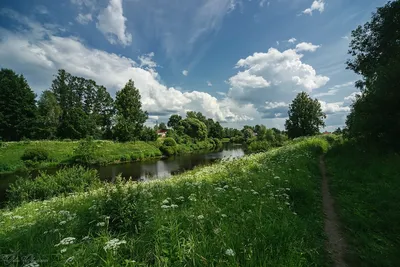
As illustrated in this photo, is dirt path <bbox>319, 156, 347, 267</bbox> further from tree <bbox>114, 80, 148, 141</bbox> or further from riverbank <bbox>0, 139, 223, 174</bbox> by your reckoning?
tree <bbox>114, 80, 148, 141</bbox>

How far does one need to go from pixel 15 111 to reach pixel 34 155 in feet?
81.7

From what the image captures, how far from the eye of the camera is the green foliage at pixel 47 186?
35.8 feet

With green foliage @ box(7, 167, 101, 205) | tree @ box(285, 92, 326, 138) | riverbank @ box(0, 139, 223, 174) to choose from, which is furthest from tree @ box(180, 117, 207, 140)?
green foliage @ box(7, 167, 101, 205)

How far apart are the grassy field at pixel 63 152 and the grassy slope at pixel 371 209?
104 ft

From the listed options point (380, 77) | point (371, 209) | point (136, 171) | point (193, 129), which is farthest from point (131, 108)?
point (371, 209)

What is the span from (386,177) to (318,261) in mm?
6918

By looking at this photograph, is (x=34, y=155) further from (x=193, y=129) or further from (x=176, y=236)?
(x=193, y=129)

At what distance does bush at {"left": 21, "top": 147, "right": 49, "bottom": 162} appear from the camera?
27578 mm

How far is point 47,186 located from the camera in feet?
38.0

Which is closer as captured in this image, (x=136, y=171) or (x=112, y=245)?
(x=112, y=245)

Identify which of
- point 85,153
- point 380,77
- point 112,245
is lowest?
point 112,245

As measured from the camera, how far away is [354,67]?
18828 mm

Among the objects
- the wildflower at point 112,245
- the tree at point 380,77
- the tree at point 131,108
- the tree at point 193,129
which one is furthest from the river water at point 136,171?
the tree at point 193,129

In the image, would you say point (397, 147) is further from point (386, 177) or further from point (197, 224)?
point (197, 224)
